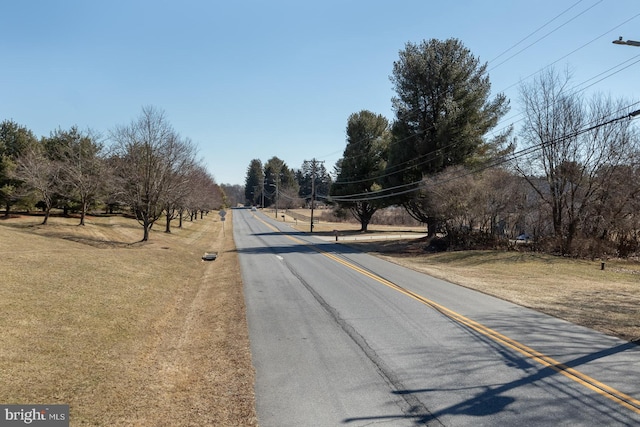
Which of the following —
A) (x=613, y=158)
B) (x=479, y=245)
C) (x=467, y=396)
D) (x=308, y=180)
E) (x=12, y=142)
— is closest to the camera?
(x=467, y=396)

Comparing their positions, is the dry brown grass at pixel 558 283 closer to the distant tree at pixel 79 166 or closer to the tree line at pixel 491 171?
the tree line at pixel 491 171

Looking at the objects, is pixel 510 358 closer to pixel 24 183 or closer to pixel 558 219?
pixel 558 219

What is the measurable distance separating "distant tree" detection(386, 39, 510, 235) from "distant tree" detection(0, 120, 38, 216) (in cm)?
3320

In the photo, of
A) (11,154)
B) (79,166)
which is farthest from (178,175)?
(11,154)

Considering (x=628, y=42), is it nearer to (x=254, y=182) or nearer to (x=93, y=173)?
(x=93, y=173)

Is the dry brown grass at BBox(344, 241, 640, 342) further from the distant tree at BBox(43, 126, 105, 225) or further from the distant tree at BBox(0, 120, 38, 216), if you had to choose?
the distant tree at BBox(0, 120, 38, 216)

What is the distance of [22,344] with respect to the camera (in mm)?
7582

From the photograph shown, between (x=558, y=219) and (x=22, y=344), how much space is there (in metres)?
28.9

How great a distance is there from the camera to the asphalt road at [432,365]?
17.6 ft

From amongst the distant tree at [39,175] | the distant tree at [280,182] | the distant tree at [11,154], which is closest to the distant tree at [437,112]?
the distant tree at [39,175]

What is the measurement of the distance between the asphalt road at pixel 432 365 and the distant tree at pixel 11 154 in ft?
112

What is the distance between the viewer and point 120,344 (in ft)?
28.4

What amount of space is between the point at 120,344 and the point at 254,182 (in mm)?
179931

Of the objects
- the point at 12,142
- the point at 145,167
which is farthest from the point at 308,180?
the point at 145,167
